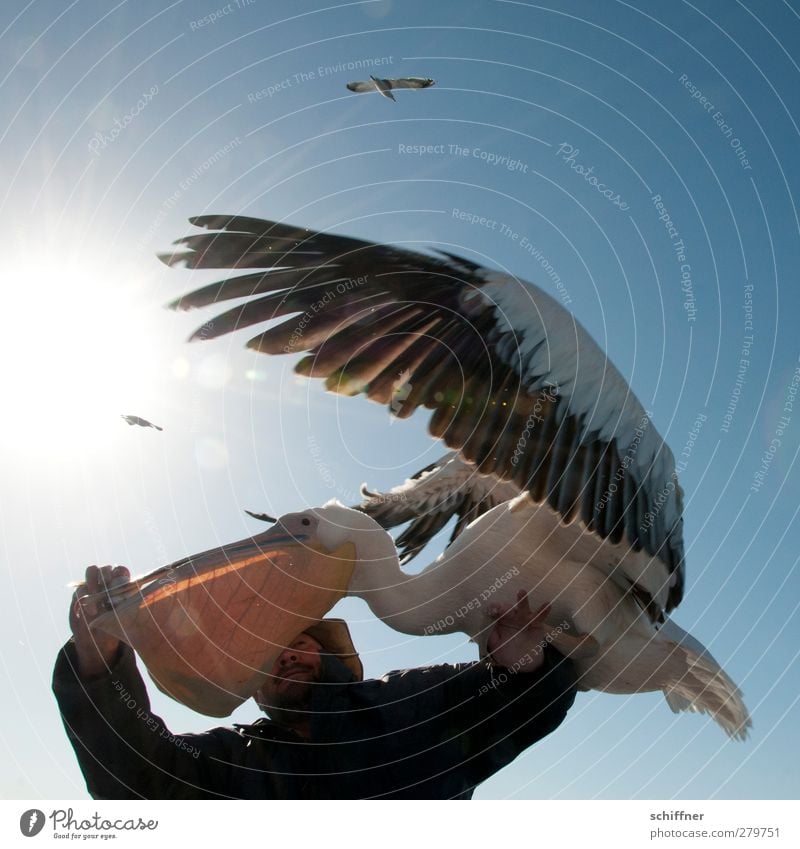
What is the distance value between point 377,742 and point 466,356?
1761 mm

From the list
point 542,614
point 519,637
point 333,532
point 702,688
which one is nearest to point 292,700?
point 333,532

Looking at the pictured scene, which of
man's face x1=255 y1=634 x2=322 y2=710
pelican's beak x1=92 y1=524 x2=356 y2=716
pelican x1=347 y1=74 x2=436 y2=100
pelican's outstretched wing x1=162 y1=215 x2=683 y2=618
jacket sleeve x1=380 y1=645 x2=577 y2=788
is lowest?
jacket sleeve x1=380 y1=645 x2=577 y2=788

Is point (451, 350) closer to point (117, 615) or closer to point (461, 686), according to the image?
point (461, 686)

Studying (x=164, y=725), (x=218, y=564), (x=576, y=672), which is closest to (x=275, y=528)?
(x=218, y=564)

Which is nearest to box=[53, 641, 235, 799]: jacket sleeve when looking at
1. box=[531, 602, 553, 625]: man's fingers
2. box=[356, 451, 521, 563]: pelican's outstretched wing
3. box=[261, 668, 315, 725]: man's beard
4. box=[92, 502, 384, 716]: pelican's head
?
box=[92, 502, 384, 716]: pelican's head

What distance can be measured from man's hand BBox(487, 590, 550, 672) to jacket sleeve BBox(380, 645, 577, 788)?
32 millimetres

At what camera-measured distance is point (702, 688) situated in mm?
4168

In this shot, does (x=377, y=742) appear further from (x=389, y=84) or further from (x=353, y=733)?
(x=389, y=84)

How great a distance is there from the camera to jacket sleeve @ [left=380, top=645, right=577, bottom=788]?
3.08 meters

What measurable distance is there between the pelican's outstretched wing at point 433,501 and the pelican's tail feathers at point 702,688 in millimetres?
1269

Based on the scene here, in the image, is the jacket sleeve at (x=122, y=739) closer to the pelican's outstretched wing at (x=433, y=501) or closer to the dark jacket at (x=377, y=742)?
the dark jacket at (x=377, y=742)

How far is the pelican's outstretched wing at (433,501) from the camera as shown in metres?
4.72

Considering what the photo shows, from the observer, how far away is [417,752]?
3141 millimetres

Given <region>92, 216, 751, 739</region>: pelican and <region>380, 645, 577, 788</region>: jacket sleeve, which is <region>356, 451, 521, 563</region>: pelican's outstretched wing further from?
<region>380, 645, 577, 788</region>: jacket sleeve
